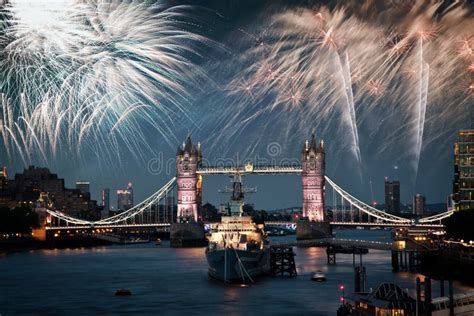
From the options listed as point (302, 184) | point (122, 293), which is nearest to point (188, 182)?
point (302, 184)

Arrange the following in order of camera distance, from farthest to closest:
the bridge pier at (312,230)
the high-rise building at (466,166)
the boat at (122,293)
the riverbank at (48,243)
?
1. the bridge pier at (312,230)
2. the riverbank at (48,243)
3. the high-rise building at (466,166)
4. the boat at (122,293)

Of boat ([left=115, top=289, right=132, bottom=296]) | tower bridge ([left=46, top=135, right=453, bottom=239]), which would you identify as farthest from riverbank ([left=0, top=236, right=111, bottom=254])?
boat ([left=115, top=289, right=132, bottom=296])

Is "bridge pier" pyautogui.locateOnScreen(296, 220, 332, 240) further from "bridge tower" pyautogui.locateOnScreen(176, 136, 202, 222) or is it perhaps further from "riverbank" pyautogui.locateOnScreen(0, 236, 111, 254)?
"riverbank" pyautogui.locateOnScreen(0, 236, 111, 254)

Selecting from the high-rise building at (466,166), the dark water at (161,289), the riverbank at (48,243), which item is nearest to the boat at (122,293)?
the dark water at (161,289)

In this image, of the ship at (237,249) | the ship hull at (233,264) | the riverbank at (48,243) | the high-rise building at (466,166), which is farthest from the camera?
the riverbank at (48,243)

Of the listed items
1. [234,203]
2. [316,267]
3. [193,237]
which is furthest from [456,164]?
[193,237]

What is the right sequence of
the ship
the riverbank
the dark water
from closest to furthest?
1. the dark water
2. the ship
3. the riverbank

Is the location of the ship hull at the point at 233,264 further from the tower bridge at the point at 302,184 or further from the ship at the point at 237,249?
the tower bridge at the point at 302,184
